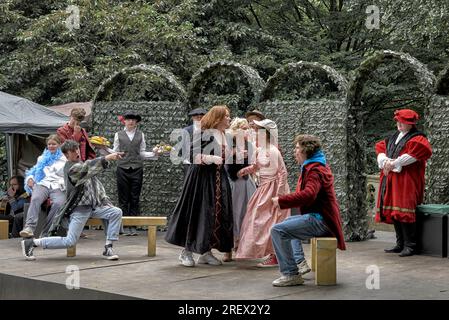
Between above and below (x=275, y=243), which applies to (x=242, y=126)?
above

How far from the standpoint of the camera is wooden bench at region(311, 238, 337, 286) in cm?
747

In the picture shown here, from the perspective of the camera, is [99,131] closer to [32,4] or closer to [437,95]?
[437,95]

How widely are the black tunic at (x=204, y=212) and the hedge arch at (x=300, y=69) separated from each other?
8.99 feet

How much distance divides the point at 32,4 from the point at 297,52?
19.7 feet

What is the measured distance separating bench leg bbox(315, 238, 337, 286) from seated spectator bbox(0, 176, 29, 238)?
581 centimetres

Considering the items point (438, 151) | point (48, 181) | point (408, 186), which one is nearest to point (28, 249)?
point (48, 181)

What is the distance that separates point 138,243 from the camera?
10859mm

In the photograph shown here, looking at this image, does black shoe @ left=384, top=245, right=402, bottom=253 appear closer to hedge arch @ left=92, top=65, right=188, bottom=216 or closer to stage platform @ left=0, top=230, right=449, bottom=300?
stage platform @ left=0, top=230, right=449, bottom=300

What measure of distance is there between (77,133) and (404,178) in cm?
429

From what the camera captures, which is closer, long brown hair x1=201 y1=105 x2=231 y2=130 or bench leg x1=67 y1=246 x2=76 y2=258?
long brown hair x1=201 y1=105 x2=231 y2=130

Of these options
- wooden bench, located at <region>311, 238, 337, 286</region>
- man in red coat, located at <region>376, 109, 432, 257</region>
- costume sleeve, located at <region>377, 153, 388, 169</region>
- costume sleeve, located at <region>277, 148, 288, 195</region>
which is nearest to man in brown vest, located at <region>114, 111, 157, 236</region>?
costume sleeve, located at <region>277, 148, 288, 195</region>

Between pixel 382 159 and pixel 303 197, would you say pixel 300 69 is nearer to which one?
pixel 382 159

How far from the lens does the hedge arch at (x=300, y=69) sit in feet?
35.7
